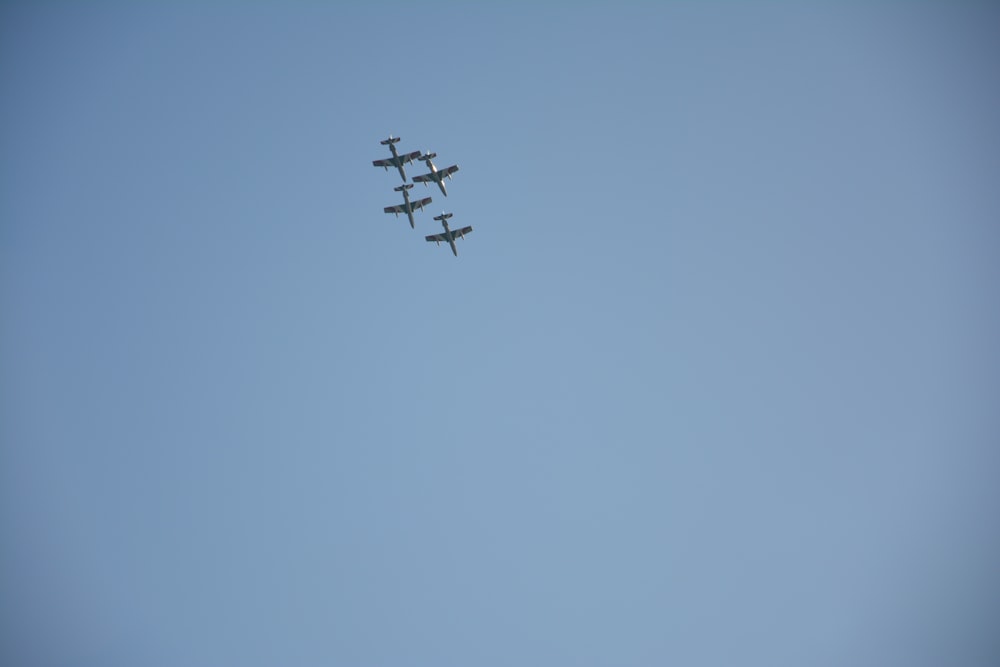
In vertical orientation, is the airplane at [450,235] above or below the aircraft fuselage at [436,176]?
below

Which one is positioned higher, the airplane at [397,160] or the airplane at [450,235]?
the airplane at [397,160]

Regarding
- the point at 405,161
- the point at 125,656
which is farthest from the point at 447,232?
the point at 125,656

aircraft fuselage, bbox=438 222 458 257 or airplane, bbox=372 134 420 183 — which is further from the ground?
airplane, bbox=372 134 420 183

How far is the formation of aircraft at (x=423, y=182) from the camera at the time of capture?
102750 millimetres

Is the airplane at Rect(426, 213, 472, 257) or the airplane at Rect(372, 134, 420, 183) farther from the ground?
the airplane at Rect(372, 134, 420, 183)

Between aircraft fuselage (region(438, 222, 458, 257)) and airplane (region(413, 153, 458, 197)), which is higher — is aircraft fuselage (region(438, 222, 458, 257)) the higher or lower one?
the lower one

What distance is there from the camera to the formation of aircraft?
10275 cm

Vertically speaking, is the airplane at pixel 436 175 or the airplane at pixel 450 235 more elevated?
the airplane at pixel 436 175

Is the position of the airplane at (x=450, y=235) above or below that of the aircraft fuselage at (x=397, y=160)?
below

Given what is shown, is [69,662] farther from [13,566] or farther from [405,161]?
[405,161]

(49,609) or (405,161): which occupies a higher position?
(405,161)

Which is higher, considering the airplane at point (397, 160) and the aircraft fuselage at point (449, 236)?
the airplane at point (397, 160)

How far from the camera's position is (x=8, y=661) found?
169 m

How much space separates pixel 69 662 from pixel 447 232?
148 m
